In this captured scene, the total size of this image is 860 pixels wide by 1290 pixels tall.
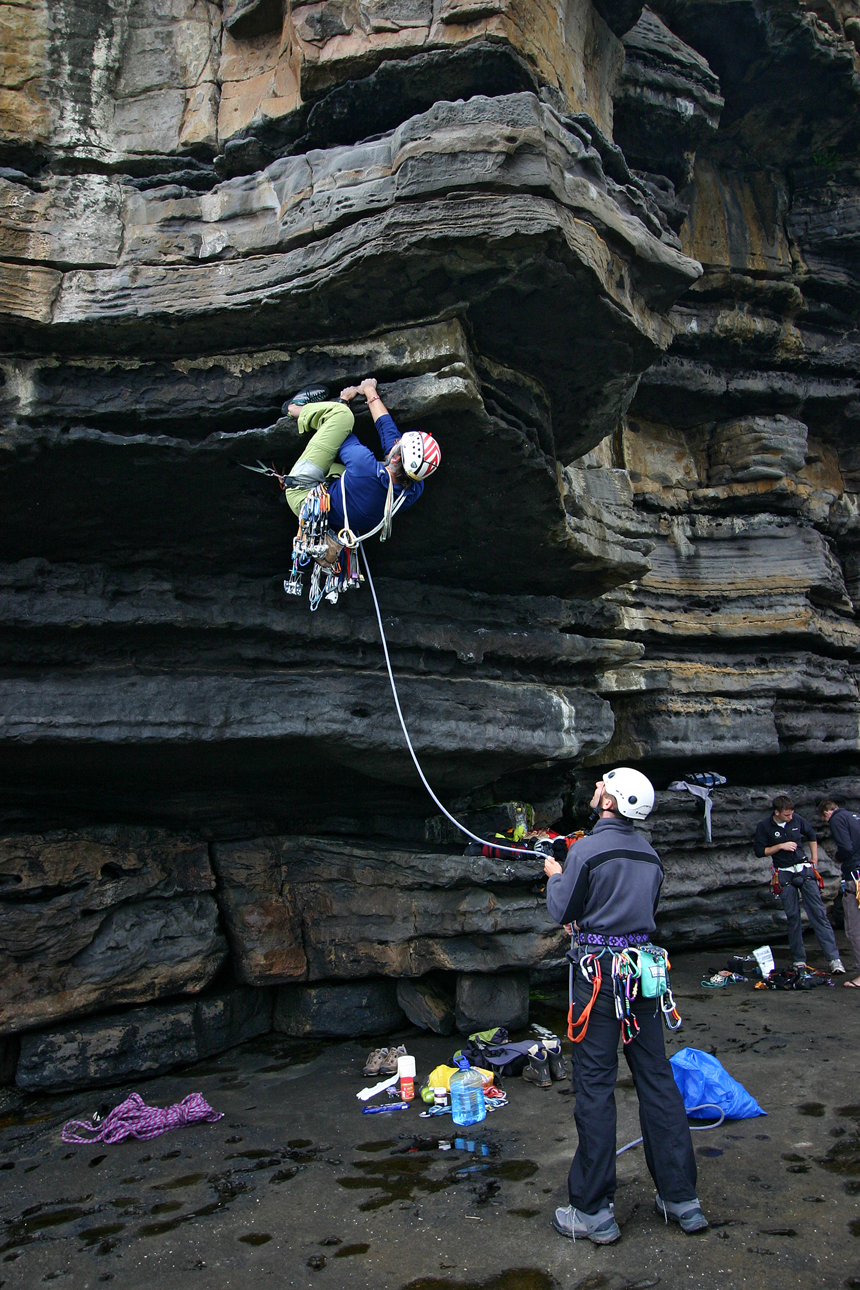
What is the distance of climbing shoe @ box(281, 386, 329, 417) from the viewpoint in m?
5.23

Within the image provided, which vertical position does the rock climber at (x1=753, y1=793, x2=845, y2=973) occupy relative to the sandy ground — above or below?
above

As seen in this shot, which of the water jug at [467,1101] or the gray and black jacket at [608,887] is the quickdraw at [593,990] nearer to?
Result: the gray and black jacket at [608,887]

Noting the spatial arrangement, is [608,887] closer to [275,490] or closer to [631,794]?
[631,794]

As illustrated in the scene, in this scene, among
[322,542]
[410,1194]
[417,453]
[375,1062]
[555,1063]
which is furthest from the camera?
[375,1062]

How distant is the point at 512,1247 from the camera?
136 inches

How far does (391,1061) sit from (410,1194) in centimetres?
199

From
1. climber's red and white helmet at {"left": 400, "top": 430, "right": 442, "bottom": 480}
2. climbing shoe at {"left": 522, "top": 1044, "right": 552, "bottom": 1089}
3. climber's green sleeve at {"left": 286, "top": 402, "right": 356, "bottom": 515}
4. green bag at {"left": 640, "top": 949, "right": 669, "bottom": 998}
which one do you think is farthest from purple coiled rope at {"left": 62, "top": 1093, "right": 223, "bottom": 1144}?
climber's red and white helmet at {"left": 400, "top": 430, "right": 442, "bottom": 480}

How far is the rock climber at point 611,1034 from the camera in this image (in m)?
3.42

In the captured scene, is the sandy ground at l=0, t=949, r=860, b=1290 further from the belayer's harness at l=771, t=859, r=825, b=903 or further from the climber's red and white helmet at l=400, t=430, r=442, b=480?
the climber's red and white helmet at l=400, t=430, r=442, b=480

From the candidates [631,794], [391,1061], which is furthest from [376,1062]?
[631,794]

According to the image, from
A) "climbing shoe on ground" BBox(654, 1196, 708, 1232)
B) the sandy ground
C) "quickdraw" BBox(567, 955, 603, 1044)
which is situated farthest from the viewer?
"quickdraw" BBox(567, 955, 603, 1044)

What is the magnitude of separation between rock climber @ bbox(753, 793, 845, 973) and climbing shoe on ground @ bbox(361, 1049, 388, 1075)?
13.9 ft

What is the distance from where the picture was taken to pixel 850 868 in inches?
291

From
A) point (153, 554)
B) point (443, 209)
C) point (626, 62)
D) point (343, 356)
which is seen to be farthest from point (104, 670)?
point (626, 62)
